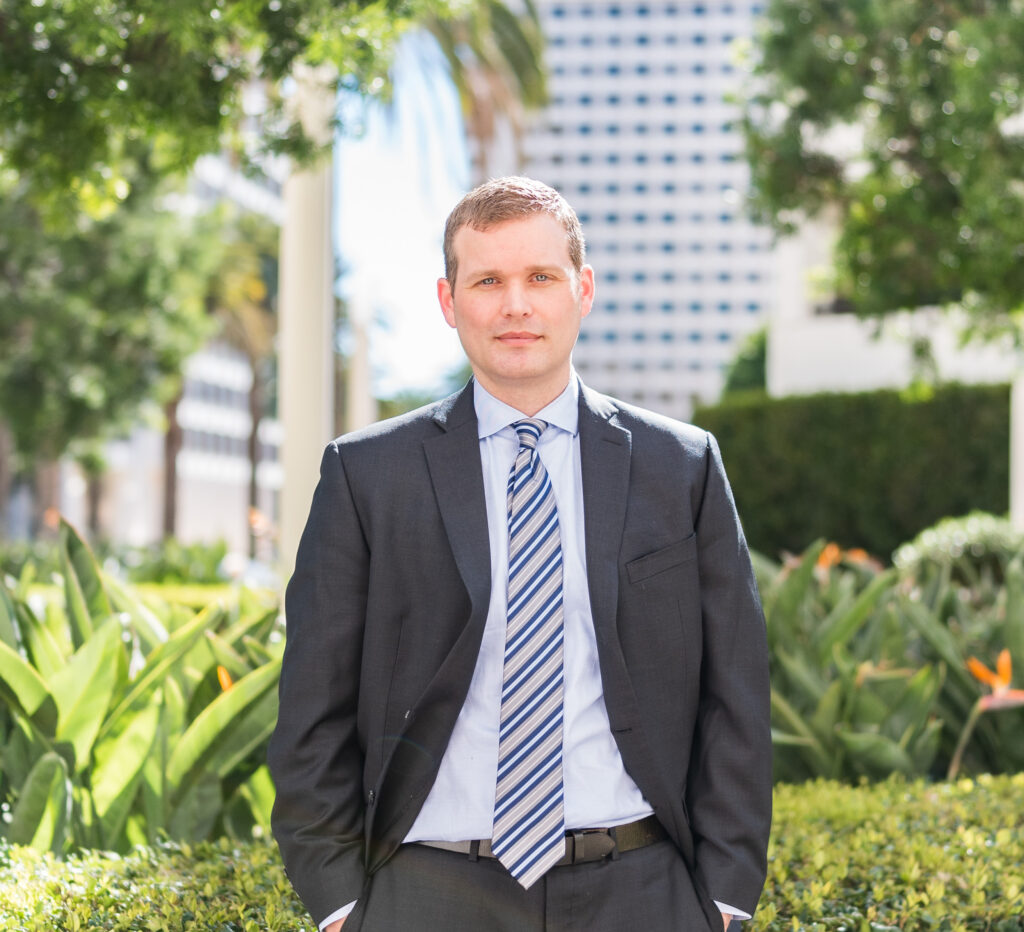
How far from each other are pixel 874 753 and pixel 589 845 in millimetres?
2388

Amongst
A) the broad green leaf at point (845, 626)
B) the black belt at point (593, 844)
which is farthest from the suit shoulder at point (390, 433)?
the broad green leaf at point (845, 626)

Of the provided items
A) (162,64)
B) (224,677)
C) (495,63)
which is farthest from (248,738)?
(495,63)

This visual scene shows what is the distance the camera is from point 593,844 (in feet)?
6.29

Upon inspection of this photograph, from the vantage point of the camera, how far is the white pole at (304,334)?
19.6 feet

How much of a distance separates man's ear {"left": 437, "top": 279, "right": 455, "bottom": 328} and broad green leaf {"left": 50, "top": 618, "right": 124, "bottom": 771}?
63.1 inches

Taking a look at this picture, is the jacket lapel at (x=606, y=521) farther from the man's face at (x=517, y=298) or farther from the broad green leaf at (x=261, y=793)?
the broad green leaf at (x=261, y=793)

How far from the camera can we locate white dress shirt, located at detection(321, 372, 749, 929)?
194 cm

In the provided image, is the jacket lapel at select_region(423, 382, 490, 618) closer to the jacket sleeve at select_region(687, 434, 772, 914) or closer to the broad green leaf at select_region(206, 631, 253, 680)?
the jacket sleeve at select_region(687, 434, 772, 914)

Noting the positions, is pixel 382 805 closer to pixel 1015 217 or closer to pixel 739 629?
pixel 739 629

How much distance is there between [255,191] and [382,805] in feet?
228

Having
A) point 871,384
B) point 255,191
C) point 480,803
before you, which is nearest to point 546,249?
point 480,803

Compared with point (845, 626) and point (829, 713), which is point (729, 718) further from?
point (845, 626)

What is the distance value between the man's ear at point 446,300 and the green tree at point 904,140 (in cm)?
692

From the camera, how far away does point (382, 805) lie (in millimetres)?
1980
